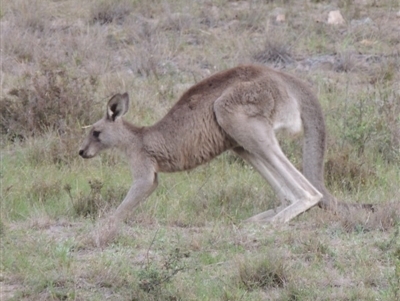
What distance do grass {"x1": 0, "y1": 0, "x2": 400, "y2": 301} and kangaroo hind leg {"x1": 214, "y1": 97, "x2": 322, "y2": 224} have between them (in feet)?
0.58

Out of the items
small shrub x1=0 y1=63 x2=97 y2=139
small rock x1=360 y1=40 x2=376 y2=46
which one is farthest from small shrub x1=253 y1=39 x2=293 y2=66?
small shrub x1=0 y1=63 x2=97 y2=139

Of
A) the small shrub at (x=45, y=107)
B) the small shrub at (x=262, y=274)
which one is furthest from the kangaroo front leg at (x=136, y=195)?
the small shrub at (x=45, y=107)

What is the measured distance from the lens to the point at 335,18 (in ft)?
47.3

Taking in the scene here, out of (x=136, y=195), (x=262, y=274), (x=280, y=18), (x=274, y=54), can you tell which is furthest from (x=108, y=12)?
(x=262, y=274)

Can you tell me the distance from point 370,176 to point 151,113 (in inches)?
112

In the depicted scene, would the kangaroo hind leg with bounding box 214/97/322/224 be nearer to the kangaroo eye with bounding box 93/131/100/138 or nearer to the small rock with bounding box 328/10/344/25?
the kangaroo eye with bounding box 93/131/100/138

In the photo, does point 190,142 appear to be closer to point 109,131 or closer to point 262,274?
point 109,131

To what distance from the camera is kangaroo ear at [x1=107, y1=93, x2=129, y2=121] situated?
334 inches

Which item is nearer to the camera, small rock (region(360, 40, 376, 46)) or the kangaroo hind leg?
the kangaroo hind leg

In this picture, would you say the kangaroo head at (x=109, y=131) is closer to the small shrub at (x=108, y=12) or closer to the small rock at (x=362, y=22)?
the small shrub at (x=108, y=12)

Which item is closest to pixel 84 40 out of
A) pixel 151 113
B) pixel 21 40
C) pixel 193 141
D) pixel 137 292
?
pixel 21 40

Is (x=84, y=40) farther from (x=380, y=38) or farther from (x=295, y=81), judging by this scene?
(x=295, y=81)

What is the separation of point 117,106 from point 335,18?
21.6 feet

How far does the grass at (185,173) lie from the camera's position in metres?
6.31
